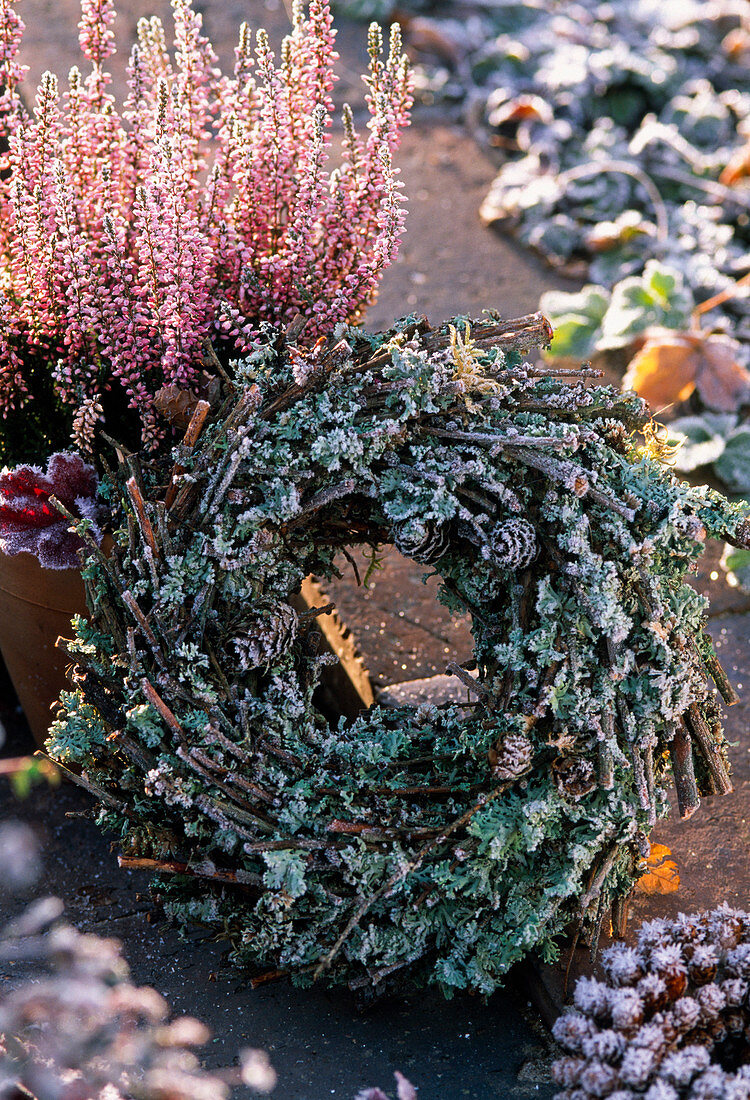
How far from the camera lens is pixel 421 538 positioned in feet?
5.34

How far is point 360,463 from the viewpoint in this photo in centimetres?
165

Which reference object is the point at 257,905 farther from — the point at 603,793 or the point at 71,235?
the point at 71,235

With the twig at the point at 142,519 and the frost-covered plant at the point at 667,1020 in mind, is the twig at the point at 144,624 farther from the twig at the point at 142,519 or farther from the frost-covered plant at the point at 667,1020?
the frost-covered plant at the point at 667,1020

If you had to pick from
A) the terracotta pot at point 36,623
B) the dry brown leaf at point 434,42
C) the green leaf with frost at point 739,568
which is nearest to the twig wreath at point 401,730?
the terracotta pot at point 36,623

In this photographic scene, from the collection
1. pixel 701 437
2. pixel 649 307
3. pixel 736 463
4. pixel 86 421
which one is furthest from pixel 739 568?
pixel 86 421

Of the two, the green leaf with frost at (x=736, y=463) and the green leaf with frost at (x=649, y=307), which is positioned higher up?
the green leaf with frost at (x=649, y=307)

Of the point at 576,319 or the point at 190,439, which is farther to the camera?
the point at 576,319

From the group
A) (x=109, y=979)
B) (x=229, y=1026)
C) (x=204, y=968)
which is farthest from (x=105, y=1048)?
(x=204, y=968)

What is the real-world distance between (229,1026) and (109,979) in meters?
0.26

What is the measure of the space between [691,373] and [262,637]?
230 centimetres

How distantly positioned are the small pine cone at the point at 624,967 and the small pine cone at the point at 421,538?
2.19 feet

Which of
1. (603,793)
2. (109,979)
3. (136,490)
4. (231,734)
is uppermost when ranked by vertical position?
(136,490)

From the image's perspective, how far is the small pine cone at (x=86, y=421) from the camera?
6.01 feet

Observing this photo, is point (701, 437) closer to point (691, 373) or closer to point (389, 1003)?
point (691, 373)
